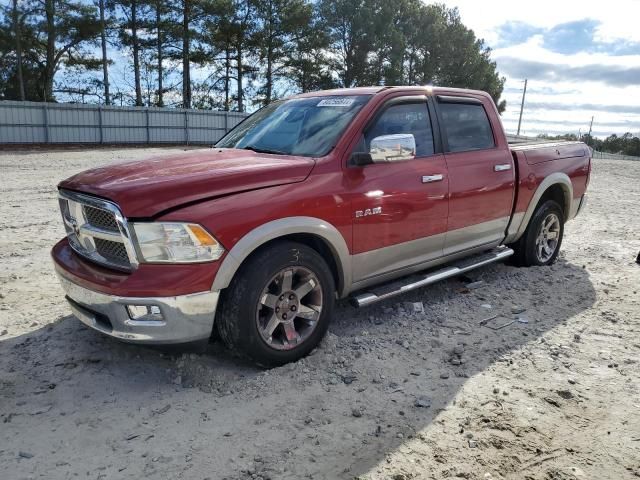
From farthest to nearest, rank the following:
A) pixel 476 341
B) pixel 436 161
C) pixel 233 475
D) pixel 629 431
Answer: pixel 436 161 → pixel 476 341 → pixel 629 431 → pixel 233 475

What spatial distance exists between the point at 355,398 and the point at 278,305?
2.59 ft

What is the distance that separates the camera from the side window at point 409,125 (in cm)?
416

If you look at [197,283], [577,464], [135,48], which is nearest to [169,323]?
[197,283]

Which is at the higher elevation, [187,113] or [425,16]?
[425,16]

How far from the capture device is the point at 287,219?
3.44 meters

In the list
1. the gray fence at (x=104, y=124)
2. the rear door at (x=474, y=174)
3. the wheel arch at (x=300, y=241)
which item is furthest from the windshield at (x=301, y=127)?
the gray fence at (x=104, y=124)

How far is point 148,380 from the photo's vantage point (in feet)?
11.5

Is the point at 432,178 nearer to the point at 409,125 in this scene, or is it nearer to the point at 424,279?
the point at 409,125

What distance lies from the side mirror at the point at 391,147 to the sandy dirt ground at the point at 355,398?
1.43 metres

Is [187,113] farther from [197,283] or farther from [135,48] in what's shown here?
[197,283]

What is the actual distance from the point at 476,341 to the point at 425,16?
4504cm

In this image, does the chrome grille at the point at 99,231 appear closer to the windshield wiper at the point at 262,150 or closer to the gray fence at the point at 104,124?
the windshield wiper at the point at 262,150

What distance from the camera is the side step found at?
405 centimetres

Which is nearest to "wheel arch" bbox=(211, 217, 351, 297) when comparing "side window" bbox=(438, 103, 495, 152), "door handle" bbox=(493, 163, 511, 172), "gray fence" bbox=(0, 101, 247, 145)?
"side window" bbox=(438, 103, 495, 152)
